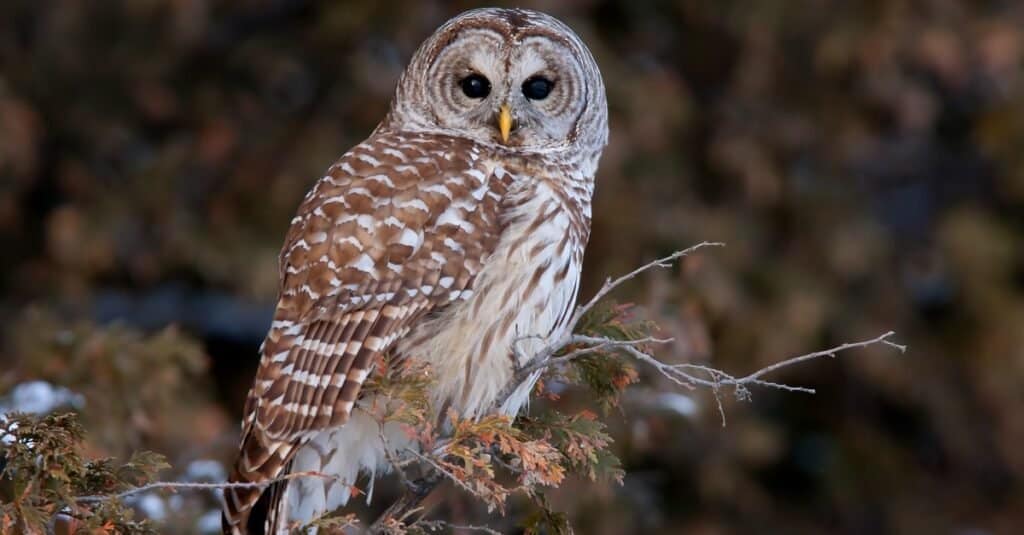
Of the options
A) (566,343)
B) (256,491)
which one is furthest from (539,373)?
(256,491)

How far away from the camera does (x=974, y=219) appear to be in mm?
10859

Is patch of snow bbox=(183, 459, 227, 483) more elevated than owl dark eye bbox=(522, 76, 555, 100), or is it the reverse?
owl dark eye bbox=(522, 76, 555, 100)

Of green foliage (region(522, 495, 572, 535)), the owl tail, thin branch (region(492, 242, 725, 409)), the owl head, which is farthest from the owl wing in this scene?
green foliage (region(522, 495, 572, 535))

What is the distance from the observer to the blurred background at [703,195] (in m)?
9.40

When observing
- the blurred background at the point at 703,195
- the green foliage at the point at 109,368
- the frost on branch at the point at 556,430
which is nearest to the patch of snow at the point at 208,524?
the green foliage at the point at 109,368

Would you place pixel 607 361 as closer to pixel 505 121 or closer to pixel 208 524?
pixel 505 121

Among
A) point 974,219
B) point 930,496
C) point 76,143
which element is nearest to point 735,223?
point 974,219

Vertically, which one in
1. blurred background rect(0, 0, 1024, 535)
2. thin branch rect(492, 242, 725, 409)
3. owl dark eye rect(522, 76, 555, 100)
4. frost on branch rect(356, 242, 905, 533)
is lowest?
blurred background rect(0, 0, 1024, 535)

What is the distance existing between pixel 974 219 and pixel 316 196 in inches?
286

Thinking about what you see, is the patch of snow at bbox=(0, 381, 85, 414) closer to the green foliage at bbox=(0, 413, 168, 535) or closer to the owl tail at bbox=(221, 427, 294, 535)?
the owl tail at bbox=(221, 427, 294, 535)

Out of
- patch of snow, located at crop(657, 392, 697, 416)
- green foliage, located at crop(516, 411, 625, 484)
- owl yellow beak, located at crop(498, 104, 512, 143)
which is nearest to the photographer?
green foliage, located at crop(516, 411, 625, 484)

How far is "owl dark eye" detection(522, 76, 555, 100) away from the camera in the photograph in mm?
4953

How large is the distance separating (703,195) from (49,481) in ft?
24.0

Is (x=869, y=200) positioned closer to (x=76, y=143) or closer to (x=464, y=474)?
(x=76, y=143)
